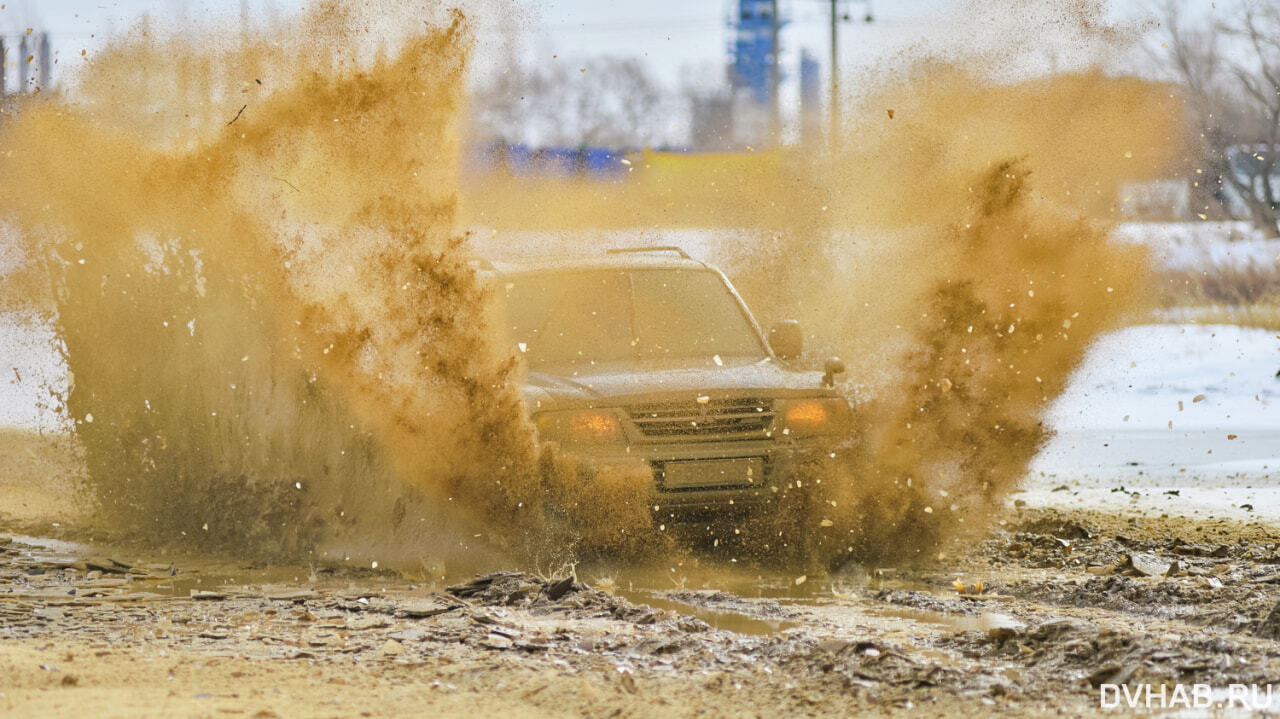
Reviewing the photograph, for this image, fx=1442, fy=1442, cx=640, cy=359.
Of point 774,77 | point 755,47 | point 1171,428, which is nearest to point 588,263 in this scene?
point 1171,428

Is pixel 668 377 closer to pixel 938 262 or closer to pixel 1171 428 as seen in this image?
pixel 938 262

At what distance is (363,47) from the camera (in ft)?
32.8

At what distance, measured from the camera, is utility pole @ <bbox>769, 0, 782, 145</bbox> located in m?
24.9

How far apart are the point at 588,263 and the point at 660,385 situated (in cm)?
131

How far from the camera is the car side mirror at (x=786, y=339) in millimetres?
8539

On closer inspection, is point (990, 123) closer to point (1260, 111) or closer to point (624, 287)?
point (624, 287)

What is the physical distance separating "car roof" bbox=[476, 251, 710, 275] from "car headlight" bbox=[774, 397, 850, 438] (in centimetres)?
147

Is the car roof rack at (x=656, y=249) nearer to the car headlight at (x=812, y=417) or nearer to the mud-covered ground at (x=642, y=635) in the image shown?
the car headlight at (x=812, y=417)

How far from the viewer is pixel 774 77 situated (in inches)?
1112

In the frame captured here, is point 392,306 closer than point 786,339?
No

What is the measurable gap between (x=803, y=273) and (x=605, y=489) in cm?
756

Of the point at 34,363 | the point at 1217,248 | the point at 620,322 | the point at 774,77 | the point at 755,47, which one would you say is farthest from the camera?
the point at 755,47

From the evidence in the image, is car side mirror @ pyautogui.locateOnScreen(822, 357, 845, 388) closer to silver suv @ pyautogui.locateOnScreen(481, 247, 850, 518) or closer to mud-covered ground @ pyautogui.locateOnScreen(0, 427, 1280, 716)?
silver suv @ pyautogui.locateOnScreen(481, 247, 850, 518)

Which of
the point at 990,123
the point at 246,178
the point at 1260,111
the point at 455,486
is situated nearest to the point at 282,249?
the point at 246,178
